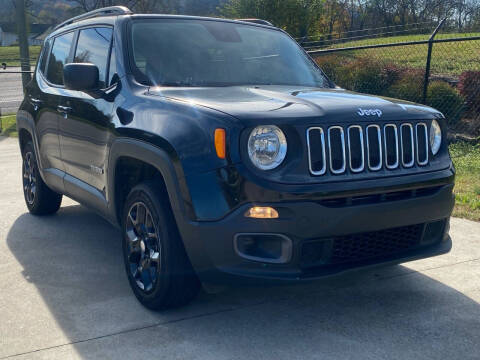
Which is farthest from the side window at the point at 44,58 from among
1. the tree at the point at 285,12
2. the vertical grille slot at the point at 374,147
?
the tree at the point at 285,12

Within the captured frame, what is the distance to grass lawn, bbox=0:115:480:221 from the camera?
237 inches

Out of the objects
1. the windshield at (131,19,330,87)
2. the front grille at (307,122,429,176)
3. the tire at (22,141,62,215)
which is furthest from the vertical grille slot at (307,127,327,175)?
the tire at (22,141,62,215)

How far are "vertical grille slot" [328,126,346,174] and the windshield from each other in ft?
3.86

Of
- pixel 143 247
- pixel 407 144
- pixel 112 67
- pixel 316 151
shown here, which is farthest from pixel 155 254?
pixel 407 144

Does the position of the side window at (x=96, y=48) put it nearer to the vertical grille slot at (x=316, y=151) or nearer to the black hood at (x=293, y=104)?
the black hood at (x=293, y=104)

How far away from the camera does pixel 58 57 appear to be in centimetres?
545

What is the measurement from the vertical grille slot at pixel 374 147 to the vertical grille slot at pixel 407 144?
0.19 metres

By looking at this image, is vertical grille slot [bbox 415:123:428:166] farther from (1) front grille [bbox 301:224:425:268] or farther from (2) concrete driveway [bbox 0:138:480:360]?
(2) concrete driveway [bbox 0:138:480:360]

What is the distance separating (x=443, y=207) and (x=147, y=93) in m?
1.94

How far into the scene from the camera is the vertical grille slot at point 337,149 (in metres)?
3.13

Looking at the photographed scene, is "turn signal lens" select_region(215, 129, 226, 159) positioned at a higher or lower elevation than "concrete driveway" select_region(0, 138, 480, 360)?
higher

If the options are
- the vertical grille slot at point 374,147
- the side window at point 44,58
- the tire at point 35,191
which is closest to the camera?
the vertical grille slot at point 374,147

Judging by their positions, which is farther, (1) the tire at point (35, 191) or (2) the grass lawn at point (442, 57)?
(2) the grass lawn at point (442, 57)

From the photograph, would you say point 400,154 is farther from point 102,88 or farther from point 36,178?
point 36,178
